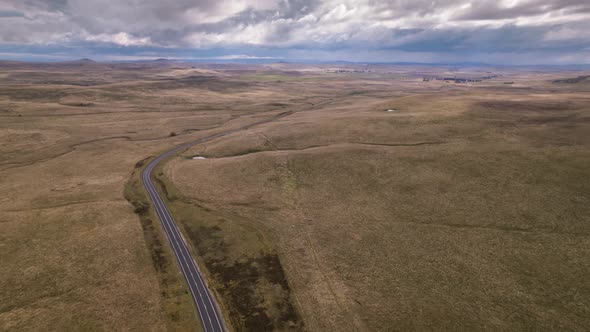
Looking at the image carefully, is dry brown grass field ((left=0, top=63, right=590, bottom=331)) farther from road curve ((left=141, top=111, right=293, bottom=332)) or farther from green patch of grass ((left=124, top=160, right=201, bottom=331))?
road curve ((left=141, top=111, right=293, bottom=332))

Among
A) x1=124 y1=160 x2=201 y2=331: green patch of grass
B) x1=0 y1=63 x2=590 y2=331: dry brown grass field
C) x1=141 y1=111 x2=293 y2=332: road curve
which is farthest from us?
x1=0 y1=63 x2=590 y2=331: dry brown grass field

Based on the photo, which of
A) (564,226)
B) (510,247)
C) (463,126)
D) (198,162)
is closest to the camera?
(510,247)

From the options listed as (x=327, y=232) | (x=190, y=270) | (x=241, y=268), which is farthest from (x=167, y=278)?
(x=327, y=232)

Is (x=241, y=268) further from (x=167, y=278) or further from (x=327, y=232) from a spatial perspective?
(x=327, y=232)

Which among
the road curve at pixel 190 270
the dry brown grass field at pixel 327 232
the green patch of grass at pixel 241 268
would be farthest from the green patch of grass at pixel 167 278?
the green patch of grass at pixel 241 268

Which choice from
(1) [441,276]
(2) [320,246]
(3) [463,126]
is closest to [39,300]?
(2) [320,246]

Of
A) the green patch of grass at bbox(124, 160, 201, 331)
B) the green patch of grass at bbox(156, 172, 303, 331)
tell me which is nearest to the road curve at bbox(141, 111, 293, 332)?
the green patch of grass at bbox(124, 160, 201, 331)

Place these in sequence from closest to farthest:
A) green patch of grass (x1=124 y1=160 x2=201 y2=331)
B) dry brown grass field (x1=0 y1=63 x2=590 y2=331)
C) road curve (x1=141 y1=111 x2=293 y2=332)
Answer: green patch of grass (x1=124 y1=160 x2=201 y2=331) < road curve (x1=141 y1=111 x2=293 y2=332) < dry brown grass field (x1=0 y1=63 x2=590 y2=331)

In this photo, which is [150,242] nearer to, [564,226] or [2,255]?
[2,255]
